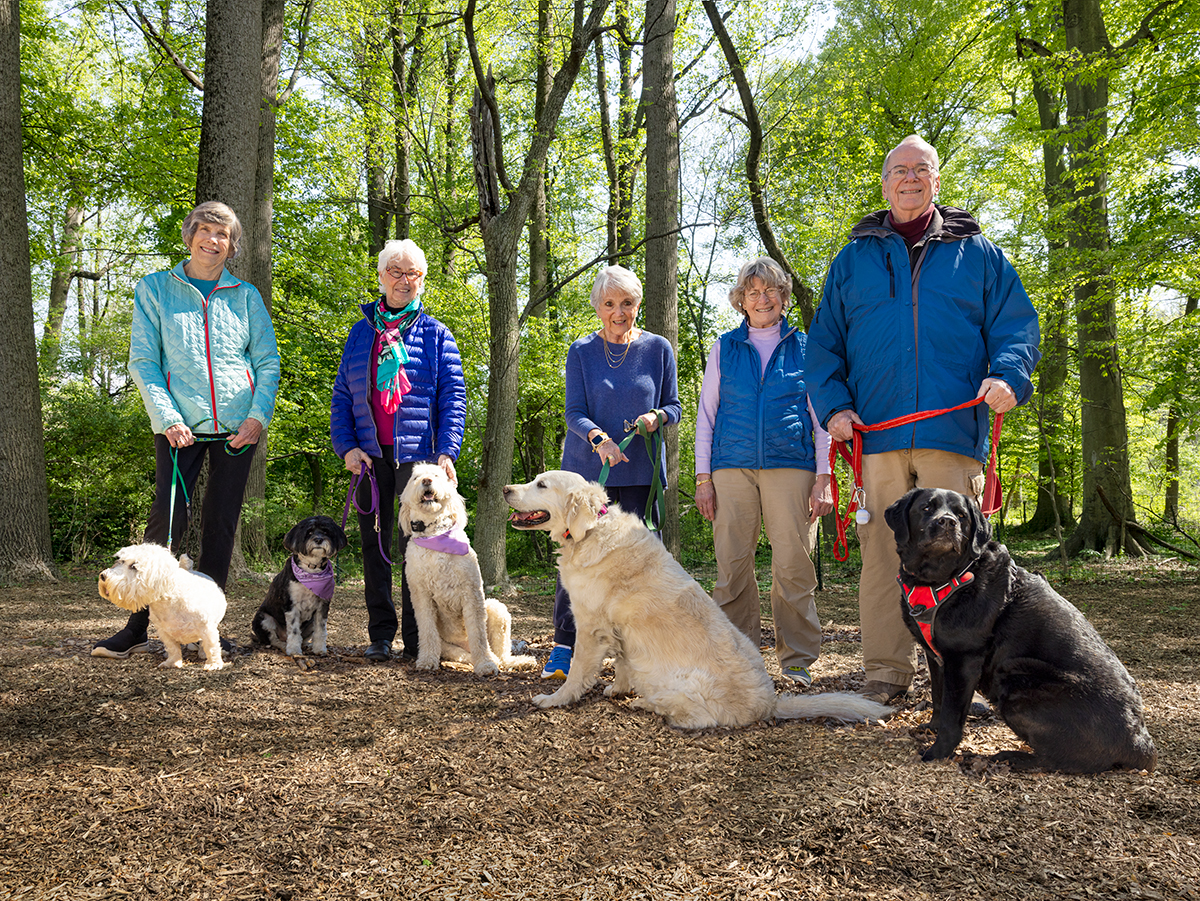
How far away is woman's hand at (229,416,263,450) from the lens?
4.60 m

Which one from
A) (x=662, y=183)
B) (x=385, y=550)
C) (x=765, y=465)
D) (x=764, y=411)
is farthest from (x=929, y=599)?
(x=662, y=183)

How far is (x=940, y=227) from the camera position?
3.87 metres

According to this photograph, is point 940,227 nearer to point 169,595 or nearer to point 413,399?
point 413,399

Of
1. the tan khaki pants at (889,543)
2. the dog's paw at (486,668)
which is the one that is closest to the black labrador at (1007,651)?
the tan khaki pants at (889,543)

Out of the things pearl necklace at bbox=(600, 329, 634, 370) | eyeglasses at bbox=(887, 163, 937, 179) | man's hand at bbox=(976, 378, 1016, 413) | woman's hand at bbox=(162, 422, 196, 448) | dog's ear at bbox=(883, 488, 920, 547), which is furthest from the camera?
pearl necklace at bbox=(600, 329, 634, 370)

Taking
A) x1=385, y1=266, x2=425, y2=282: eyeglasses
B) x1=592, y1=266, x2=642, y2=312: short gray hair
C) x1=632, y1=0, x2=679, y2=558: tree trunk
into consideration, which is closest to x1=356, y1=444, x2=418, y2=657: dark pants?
x1=385, y1=266, x2=425, y2=282: eyeglasses

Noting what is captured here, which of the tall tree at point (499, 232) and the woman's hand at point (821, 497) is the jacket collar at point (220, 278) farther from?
the tall tree at point (499, 232)

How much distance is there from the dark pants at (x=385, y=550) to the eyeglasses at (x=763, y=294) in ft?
8.25

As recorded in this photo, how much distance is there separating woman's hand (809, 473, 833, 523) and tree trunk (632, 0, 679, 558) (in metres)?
3.68

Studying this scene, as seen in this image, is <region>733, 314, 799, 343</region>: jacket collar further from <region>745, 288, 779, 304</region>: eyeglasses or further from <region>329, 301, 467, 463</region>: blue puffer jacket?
<region>329, 301, 467, 463</region>: blue puffer jacket

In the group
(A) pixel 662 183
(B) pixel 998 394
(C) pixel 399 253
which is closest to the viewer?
(B) pixel 998 394

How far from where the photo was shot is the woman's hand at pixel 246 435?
15.1 ft

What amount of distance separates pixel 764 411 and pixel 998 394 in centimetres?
136

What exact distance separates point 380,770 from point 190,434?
248cm
